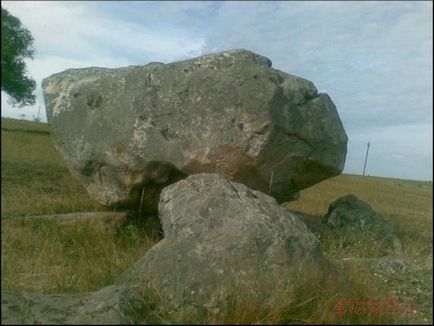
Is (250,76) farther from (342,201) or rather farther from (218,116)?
(342,201)

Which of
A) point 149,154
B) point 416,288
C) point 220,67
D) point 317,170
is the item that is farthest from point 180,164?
point 416,288

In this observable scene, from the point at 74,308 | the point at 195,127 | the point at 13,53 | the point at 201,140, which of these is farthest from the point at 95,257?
the point at 13,53

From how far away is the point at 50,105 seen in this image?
8453mm

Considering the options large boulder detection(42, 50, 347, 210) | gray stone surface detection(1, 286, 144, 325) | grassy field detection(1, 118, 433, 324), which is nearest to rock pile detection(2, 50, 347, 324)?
large boulder detection(42, 50, 347, 210)

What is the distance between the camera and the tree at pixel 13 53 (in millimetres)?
2900

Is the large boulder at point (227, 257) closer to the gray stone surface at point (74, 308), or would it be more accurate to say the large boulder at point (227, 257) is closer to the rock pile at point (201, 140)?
the rock pile at point (201, 140)

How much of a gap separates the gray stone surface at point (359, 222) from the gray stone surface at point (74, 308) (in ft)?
16.5

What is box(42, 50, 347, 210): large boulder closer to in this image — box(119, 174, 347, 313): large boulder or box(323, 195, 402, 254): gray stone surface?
box(323, 195, 402, 254): gray stone surface

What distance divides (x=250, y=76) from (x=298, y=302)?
4260 millimetres

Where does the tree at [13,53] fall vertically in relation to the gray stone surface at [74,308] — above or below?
above

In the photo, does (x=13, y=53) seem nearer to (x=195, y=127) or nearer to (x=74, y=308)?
(x=74, y=308)

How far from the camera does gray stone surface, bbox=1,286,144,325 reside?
3166 mm

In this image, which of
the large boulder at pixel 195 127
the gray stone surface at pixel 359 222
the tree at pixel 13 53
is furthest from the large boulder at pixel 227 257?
the gray stone surface at pixel 359 222

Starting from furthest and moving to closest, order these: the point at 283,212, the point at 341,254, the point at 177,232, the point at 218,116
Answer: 1. the point at 218,116
2. the point at 341,254
3. the point at 283,212
4. the point at 177,232
